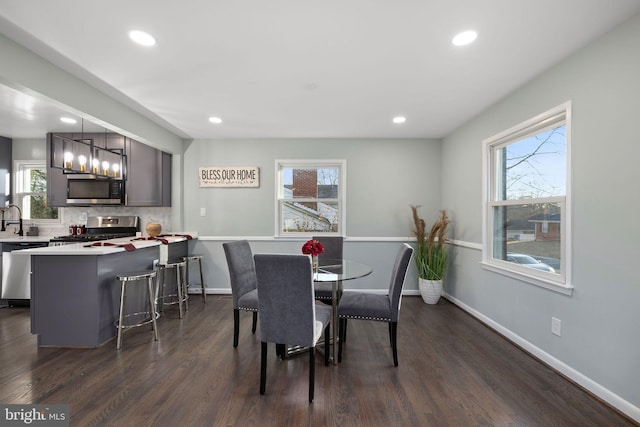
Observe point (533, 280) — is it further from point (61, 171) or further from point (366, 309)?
point (61, 171)

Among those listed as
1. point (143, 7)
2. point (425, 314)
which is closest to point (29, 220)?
point (143, 7)

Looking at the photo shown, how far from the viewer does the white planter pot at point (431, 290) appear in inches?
164

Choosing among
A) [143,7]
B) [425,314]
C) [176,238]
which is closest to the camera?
[143,7]

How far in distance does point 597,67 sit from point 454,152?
2180 millimetres

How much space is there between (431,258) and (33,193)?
6140mm

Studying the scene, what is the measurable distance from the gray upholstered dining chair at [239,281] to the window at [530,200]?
2.50 m

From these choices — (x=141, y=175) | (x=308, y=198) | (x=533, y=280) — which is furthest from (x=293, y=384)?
(x=141, y=175)

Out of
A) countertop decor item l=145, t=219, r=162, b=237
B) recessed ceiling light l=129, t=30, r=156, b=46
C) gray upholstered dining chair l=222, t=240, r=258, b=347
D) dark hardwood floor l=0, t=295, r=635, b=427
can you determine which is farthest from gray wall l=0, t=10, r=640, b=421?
gray upholstered dining chair l=222, t=240, r=258, b=347

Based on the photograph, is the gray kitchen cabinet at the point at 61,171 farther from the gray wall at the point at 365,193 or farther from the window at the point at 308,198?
the window at the point at 308,198

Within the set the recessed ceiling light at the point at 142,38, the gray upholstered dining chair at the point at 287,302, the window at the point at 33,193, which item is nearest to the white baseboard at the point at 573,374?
the gray upholstered dining chair at the point at 287,302

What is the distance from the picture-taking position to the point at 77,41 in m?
2.08

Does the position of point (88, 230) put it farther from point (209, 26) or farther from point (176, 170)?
point (209, 26)

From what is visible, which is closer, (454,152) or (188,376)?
(188,376)

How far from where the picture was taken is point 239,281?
280 centimetres
